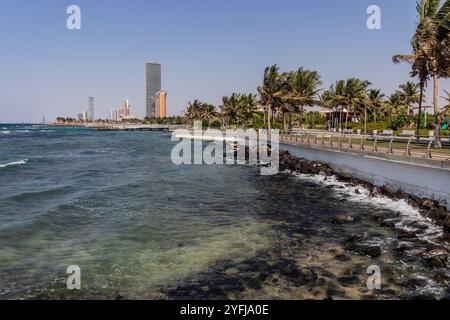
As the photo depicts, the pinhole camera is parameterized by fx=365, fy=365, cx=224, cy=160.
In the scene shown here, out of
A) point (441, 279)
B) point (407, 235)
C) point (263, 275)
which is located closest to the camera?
point (441, 279)

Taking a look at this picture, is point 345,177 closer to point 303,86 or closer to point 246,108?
point 303,86

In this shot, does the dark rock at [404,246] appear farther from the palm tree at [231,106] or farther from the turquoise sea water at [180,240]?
the palm tree at [231,106]

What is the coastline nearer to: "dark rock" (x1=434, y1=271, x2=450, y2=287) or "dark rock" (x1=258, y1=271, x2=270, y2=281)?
"dark rock" (x1=434, y1=271, x2=450, y2=287)

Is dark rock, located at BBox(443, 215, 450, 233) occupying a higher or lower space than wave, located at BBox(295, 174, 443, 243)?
higher

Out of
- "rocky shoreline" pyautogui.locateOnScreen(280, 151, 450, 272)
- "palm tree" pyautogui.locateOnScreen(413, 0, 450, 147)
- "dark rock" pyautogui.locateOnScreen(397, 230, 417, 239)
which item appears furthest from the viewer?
"palm tree" pyautogui.locateOnScreen(413, 0, 450, 147)

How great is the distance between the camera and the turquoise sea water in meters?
8.70

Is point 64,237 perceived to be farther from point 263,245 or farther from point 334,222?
point 334,222

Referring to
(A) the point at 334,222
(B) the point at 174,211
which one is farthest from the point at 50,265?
(A) the point at 334,222

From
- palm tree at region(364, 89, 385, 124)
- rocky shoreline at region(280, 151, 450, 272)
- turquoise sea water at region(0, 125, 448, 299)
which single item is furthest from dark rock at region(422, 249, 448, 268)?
palm tree at region(364, 89, 385, 124)

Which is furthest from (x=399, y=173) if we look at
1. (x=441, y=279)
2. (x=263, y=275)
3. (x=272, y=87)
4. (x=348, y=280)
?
(x=272, y=87)

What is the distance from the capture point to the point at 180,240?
40.9 feet

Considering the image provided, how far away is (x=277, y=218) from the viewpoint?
15.5 metres

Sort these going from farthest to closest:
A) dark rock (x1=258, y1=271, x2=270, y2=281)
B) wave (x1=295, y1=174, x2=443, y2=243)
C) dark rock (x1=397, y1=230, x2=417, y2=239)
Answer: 1. wave (x1=295, y1=174, x2=443, y2=243)
2. dark rock (x1=397, y1=230, x2=417, y2=239)
3. dark rock (x1=258, y1=271, x2=270, y2=281)

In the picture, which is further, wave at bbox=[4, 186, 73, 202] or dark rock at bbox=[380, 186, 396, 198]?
wave at bbox=[4, 186, 73, 202]
